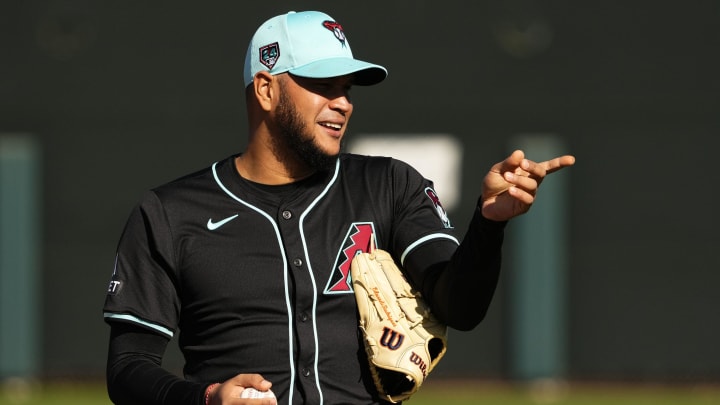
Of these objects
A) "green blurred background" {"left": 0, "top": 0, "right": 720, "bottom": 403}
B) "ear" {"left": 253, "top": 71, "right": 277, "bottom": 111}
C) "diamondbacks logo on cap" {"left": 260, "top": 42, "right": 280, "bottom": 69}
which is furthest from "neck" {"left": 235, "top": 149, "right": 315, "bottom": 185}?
"green blurred background" {"left": 0, "top": 0, "right": 720, "bottom": 403}

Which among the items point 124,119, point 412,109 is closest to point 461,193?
point 412,109

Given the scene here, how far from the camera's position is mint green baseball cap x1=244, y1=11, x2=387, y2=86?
3191mm

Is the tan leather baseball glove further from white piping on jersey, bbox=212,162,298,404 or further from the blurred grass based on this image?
the blurred grass

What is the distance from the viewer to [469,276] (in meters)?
2.91

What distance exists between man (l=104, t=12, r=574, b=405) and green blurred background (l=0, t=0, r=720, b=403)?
5.44 meters

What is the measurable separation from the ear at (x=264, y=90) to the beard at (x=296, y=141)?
0.04 m

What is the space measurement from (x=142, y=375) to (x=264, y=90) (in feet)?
2.74

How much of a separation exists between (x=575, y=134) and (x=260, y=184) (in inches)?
228

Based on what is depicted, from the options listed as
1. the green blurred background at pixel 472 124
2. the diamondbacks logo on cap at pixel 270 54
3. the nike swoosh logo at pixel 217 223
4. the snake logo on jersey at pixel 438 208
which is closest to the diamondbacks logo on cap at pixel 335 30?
the diamondbacks logo on cap at pixel 270 54

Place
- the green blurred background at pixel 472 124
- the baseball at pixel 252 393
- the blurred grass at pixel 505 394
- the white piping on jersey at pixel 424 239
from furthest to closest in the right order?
the green blurred background at pixel 472 124, the blurred grass at pixel 505 394, the white piping on jersey at pixel 424 239, the baseball at pixel 252 393

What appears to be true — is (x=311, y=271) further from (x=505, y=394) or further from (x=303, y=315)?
(x=505, y=394)

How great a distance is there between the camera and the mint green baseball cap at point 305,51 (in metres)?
3.19

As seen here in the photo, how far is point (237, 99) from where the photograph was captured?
8.79 metres

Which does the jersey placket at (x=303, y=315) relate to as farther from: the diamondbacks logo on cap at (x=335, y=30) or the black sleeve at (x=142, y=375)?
the diamondbacks logo on cap at (x=335, y=30)
